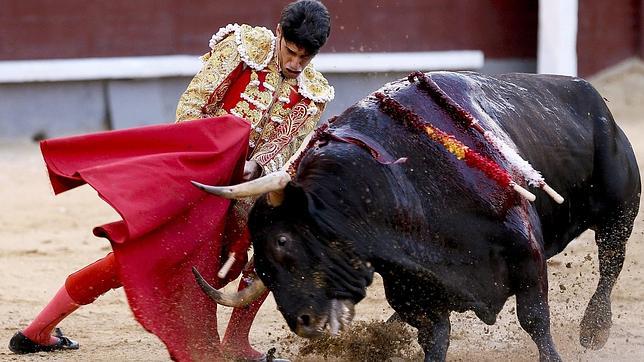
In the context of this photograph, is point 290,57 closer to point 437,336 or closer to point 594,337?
point 437,336

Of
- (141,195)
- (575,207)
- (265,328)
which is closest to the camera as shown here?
(141,195)

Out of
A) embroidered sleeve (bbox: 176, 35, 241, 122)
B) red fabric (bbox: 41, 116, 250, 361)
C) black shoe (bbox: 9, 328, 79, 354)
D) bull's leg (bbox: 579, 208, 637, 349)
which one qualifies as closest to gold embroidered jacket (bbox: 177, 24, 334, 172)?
embroidered sleeve (bbox: 176, 35, 241, 122)

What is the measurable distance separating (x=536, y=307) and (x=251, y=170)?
835 mm

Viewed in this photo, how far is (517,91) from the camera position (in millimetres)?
3457

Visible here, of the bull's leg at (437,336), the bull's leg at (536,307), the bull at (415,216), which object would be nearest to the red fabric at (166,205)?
the bull at (415,216)

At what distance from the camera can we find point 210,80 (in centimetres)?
319

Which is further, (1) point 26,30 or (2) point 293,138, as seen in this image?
(1) point 26,30

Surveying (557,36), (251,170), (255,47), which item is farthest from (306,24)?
(557,36)

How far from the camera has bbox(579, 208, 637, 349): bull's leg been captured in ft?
11.9

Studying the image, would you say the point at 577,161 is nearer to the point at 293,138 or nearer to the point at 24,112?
the point at 293,138

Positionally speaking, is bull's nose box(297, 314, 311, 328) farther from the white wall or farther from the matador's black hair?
the white wall

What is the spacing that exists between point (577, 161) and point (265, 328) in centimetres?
118

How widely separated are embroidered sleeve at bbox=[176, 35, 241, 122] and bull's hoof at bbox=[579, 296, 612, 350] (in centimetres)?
134

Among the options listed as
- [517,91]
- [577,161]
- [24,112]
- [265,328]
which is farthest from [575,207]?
[24,112]
